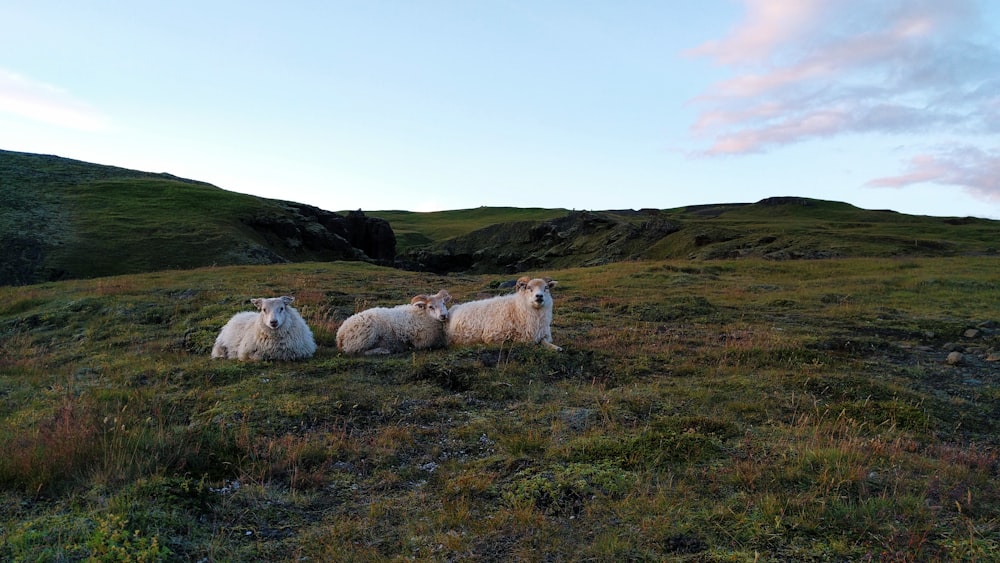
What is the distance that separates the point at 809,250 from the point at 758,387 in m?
41.3

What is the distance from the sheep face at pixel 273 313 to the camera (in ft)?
40.2

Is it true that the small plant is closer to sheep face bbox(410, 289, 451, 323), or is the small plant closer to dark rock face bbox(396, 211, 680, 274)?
sheep face bbox(410, 289, 451, 323)

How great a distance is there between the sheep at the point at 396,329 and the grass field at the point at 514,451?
2.54ft

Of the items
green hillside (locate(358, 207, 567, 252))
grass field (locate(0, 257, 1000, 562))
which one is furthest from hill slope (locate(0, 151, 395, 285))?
grass field (locate(0, 257, 1000, 562))

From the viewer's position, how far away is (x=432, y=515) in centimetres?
564

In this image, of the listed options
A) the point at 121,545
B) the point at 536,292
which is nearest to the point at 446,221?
the point at 536,292

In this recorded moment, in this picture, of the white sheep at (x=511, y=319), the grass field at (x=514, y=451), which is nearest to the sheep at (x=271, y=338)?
the grass field at (x=514, y=451)

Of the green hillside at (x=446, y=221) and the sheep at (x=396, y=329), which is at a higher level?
the green hillside at (x=446, y=221)

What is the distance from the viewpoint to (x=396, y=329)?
1383 cm

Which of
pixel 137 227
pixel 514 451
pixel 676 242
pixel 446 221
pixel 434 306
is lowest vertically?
pixel 514 451

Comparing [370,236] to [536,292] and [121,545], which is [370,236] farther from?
[121,545]

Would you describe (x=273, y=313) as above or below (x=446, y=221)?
below

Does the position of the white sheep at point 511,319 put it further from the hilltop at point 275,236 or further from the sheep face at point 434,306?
the hilltop at point 275,236

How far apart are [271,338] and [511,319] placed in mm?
5274
